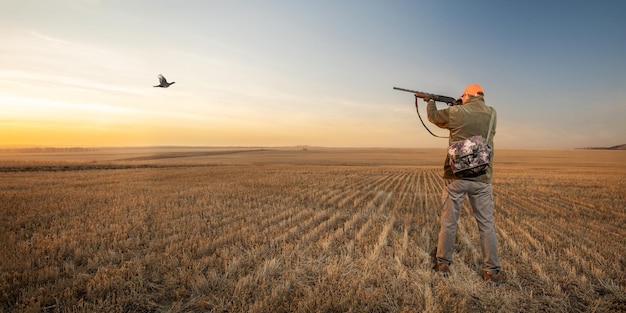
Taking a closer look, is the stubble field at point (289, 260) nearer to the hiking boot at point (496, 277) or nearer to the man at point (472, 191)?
the hiking boot at point (496, 277)

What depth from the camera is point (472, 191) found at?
14.7 feet

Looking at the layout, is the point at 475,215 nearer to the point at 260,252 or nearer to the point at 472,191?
the point at 472,191

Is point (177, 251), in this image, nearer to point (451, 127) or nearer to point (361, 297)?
point (361, 297)

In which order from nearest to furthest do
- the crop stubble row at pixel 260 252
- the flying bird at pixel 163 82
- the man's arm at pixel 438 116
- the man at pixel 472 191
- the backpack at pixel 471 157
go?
the crop stubble row at pixel 260 252 < the backpack at pixel 471 157 < the man at pixel 472 191 < the man's arm at pixel 438 116 < the flying bird at pixel 163 82

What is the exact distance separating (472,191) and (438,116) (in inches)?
47.0

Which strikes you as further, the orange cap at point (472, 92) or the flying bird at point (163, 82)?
the flying bird at point (163, 82)

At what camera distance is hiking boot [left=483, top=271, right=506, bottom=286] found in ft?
14.2

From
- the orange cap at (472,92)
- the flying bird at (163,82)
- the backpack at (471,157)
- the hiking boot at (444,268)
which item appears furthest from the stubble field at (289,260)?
the flying bird at (163,82)

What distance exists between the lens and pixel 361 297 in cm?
377

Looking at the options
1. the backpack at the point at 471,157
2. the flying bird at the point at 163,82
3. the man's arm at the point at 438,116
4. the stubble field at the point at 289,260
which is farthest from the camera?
the flying bird at the point at 163,82

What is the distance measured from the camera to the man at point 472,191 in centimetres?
441

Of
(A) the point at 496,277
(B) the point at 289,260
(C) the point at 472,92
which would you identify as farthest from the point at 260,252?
(C) the point at 472,92

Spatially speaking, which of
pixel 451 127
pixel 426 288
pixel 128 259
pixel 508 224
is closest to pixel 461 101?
pixel 451 127

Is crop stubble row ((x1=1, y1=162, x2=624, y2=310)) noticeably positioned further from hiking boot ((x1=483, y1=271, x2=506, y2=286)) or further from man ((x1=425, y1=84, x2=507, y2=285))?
man ((x1=425, y1=84, x2=507, y2=285))
